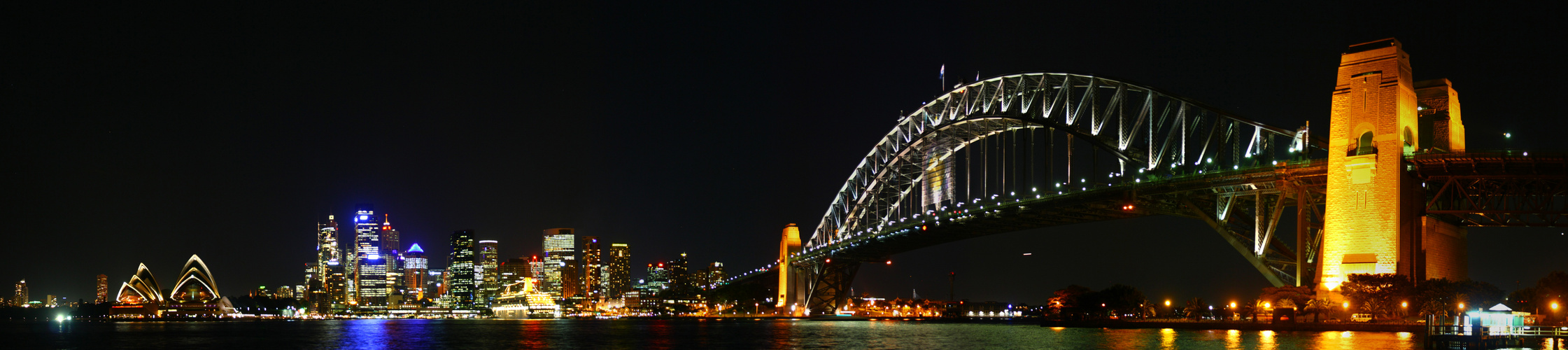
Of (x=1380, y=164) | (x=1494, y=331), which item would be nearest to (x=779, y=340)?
(x=1380, y=164)

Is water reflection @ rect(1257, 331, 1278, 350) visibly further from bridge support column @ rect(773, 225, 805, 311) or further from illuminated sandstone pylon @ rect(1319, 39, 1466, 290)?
bridge support column @ rect(773, 225, 805, 311)

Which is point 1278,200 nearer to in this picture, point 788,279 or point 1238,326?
point 1238,326

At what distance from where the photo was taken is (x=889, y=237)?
3848 inches

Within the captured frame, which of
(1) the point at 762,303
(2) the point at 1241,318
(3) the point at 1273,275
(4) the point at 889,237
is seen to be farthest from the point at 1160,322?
(1) the point at 762,303

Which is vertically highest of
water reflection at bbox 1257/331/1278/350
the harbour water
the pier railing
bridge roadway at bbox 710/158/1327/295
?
bridge roadway at bbox 710/158/1327/295

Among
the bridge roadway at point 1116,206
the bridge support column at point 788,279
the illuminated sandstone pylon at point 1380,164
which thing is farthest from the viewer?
the bridge support column at point 788,279

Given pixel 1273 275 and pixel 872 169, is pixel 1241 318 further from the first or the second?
pixel 872 169

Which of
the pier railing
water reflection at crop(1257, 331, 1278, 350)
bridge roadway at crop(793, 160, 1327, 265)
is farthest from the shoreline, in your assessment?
bridge roadway at crop(793, 160, 1327, 265)

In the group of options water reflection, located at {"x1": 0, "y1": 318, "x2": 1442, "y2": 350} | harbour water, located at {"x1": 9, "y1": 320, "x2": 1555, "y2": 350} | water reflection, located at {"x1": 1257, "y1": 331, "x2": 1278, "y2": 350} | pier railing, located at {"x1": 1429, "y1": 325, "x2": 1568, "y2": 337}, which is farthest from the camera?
harbour water, located at {"x1": 9, "y1": 320, "x2": 1555, "y2": 350}

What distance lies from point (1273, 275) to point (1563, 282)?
11.4 metres

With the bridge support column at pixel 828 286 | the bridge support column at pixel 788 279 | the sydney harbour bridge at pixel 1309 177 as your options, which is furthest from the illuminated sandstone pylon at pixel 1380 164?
the bridge support column at pixel 788 279

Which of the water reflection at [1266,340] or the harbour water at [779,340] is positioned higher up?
the water reflection at [1266,340]

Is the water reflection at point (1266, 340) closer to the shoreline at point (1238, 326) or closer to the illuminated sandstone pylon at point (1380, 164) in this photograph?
the shoreline at point (1238, 326)

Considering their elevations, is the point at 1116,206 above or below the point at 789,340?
above
